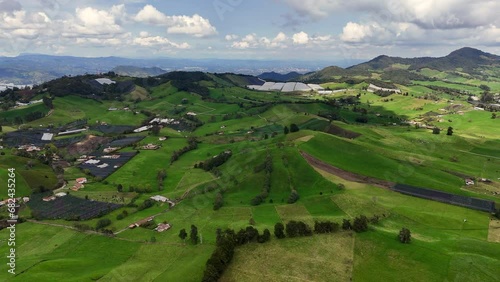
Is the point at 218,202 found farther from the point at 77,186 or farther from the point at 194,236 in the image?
the point at 77,186

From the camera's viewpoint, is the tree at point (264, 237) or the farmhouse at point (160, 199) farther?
the farmhouse at point (160, 199)

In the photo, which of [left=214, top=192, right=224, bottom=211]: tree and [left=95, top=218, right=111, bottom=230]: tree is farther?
[left=214, top=192, right=224, bottom=211]: tree

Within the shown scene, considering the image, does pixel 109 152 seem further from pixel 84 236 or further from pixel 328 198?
pixel 328 198

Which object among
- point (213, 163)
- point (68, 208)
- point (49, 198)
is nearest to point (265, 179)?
point (213, 163)

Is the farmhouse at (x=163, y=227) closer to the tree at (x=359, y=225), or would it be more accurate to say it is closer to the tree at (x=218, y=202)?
the tree at (x=218, y=202)

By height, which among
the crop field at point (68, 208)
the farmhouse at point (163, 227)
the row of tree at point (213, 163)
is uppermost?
the row of tree at point (213, 163)

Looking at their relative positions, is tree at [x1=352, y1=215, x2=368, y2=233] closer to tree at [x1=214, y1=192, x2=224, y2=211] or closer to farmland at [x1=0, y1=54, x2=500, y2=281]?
farmland at [x1=0, y1=54, x2=500, y2=281]

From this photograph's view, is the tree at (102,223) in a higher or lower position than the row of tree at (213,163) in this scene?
lower

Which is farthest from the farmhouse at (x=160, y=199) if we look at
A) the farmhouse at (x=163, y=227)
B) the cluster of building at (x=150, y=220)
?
the farmhouse at (x=163, y=227)

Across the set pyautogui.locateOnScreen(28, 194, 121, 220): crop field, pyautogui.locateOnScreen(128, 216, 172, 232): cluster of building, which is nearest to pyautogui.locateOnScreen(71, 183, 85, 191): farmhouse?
pyautogui.locateOnScreen(28, 194, 121, 220): crop field

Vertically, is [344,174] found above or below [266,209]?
above

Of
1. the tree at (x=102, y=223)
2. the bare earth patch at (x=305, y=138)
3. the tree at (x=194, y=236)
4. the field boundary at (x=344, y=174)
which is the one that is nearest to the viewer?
the tree at (x=194, y=236)
